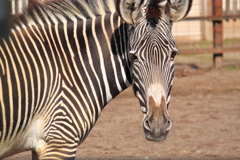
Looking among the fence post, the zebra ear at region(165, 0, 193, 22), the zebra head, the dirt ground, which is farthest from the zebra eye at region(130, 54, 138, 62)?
the fence post

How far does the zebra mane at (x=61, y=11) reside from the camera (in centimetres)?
336

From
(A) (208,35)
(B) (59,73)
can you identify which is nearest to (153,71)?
(B) (59,73)

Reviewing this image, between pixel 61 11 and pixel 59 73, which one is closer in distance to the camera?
pixel 59 73

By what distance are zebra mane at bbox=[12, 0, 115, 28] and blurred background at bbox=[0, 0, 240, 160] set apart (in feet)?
0.37

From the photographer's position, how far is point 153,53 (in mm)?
3012

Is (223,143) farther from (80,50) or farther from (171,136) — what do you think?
(80,50)

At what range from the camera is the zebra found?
3.03 metres

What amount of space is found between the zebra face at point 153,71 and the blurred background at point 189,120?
1.08 metres

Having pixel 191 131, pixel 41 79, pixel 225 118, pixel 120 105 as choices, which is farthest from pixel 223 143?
pixel 41 79

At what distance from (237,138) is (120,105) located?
282 centimetres

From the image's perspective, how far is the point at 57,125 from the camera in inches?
121

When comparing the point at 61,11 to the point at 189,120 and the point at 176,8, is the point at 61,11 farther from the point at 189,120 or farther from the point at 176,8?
the point at 189,120

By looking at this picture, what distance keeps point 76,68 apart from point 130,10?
2.15 ft

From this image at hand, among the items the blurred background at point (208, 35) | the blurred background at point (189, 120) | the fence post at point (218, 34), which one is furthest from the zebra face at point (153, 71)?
the fence post at point (218, 34)
